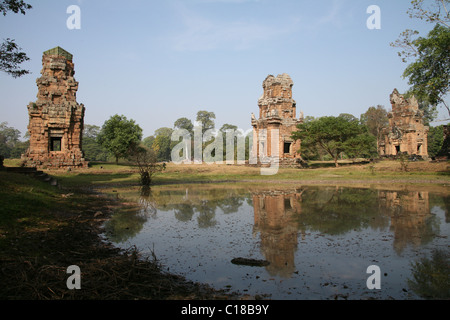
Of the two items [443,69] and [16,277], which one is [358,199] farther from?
[443,69]

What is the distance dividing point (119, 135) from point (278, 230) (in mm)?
33853

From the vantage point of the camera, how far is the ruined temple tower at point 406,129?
36688mm

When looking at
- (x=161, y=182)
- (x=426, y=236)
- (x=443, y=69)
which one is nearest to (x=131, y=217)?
(x=426, y=236)

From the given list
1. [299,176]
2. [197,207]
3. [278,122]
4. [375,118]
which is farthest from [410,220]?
[375,118]

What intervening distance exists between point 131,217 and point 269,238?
4.50m

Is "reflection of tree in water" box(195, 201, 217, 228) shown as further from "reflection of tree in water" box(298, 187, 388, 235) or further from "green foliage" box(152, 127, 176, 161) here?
"green foliage" box(152, 127, 176, 161)

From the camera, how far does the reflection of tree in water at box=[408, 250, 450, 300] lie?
11.7 ft

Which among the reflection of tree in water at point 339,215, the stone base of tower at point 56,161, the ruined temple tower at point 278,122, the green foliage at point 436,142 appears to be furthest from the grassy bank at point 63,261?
the green foliage at point 436,142

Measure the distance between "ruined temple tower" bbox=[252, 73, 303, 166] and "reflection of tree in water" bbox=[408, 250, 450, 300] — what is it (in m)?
28.4

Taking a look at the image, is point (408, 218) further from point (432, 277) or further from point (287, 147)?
point (287, 147)

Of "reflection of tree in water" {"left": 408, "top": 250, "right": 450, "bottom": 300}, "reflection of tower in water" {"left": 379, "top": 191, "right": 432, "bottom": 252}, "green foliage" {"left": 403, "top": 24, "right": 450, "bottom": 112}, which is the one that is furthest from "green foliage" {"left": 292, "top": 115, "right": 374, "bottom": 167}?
"reflection of tree in water" {"left": 408, "top": 250, "right": 450, "bottom": 300}

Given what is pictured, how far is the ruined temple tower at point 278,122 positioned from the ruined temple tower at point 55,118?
20399 millimetres

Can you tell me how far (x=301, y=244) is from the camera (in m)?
5.74

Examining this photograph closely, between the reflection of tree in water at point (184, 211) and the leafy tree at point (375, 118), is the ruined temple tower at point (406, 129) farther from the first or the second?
the reflection of tree in water at point (184, 211)
